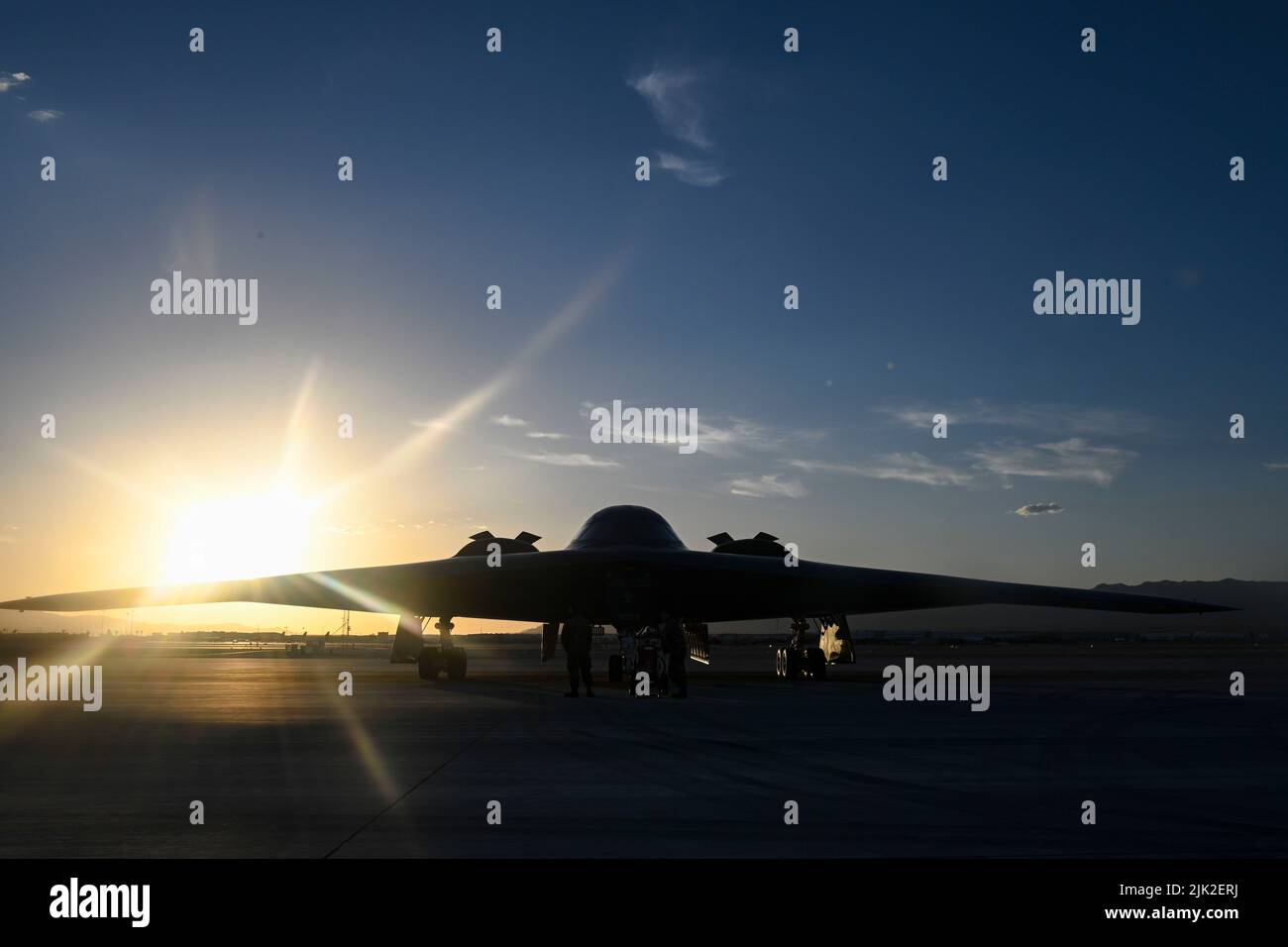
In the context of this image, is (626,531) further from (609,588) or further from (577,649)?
(577,649)

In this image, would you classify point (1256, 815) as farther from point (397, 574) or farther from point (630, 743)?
point (397, 574)

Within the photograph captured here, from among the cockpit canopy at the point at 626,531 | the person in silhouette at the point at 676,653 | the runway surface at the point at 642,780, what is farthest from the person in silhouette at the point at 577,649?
the cockpit canopy at the point at 626,531

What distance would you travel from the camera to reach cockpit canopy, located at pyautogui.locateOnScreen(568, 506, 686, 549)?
81.5ft

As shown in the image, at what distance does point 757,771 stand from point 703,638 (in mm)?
23143

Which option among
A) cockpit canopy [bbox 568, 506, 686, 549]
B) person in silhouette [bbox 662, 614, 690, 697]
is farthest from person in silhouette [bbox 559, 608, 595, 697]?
cockpit canopy [bbox 568, 506, 686, 549]

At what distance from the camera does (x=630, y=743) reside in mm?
10859

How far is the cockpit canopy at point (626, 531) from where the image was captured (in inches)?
977

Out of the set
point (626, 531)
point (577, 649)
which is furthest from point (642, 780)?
point (626, 531)

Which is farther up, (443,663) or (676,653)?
(676,653)

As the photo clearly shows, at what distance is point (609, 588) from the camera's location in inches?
915

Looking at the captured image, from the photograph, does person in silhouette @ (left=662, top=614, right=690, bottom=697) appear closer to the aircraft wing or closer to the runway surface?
the runway surface

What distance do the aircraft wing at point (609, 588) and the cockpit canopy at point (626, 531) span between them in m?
1.14

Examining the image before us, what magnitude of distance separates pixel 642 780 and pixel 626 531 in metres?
17.0
